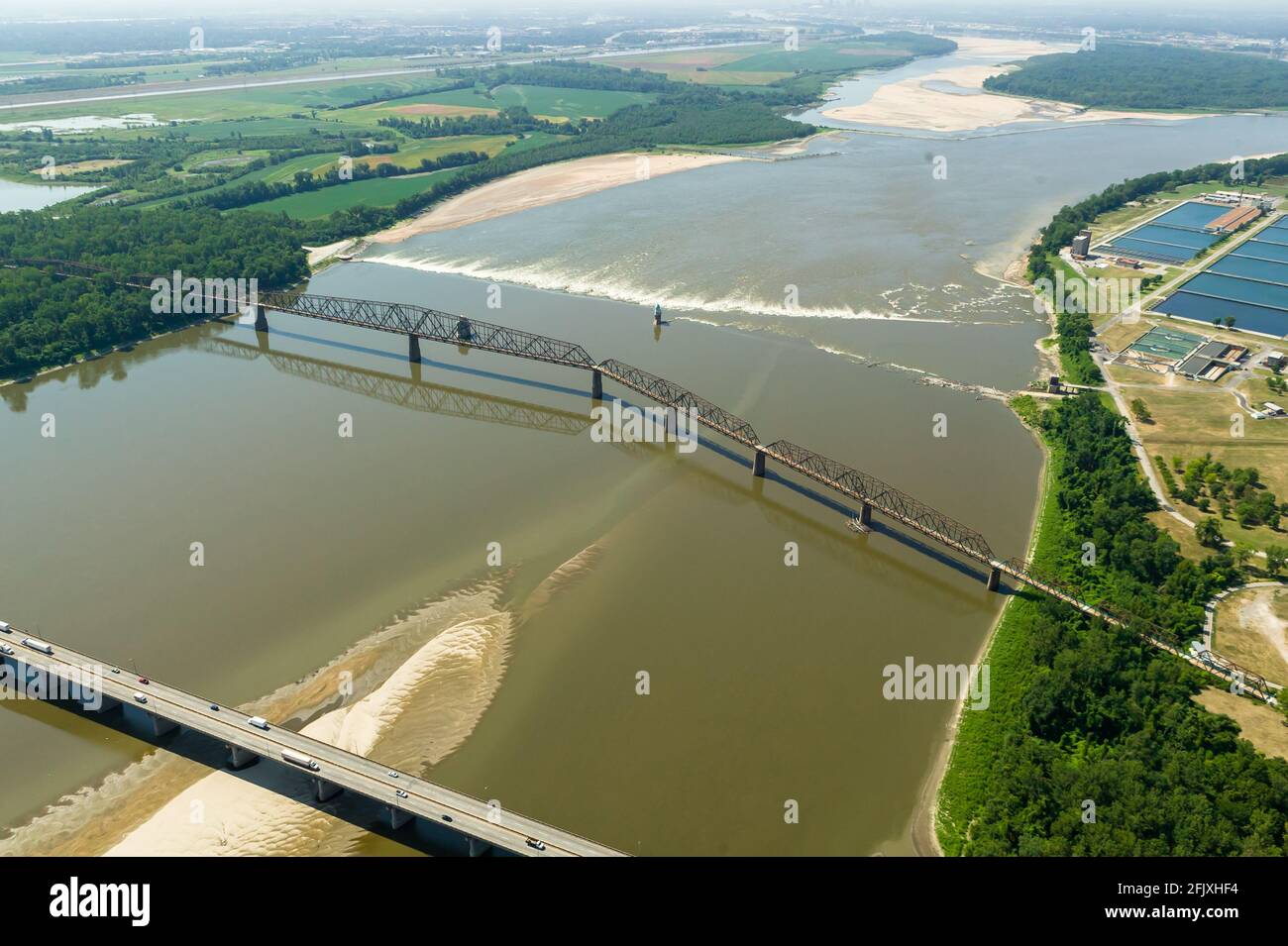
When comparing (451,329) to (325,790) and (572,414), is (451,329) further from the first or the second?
(325,790)

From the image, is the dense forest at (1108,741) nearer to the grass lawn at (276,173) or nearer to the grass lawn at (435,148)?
the grass lawn at (276,173)

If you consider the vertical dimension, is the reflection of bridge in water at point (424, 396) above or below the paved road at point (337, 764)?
above

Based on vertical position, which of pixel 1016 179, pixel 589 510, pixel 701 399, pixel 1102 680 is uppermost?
pixel 1016 179

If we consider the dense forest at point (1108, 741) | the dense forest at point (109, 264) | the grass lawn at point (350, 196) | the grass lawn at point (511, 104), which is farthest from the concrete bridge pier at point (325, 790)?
the grass lawn at point (511, 104)

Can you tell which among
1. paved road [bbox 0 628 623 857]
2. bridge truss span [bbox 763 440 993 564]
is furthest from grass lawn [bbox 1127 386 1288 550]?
paved road [bbox 0 628 623 857]

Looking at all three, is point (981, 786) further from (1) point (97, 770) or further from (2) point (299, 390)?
(2) point (299, 390)

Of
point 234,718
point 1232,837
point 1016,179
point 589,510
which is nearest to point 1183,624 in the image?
point 1232,837

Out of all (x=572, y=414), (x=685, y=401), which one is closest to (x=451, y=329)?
(x=572, y=414)
